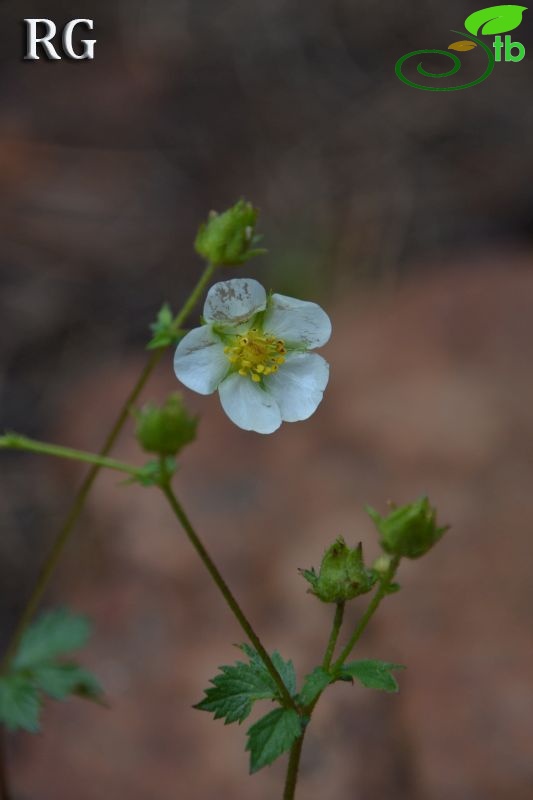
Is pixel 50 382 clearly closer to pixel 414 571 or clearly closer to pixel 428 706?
pixel 414 571

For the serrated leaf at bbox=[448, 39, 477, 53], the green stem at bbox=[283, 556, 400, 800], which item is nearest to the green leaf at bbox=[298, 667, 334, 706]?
the green stem at bbox=[283, 556, 400, 800]

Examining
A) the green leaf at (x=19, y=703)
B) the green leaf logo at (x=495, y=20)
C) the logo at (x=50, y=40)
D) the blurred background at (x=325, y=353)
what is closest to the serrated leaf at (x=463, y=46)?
the blurred background at (x=325, y=353)

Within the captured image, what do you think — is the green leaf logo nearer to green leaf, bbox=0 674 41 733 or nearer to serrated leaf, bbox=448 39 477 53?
serrated leaf, bbox=448 39 477 53

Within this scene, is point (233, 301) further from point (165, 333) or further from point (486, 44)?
point (486, 44)

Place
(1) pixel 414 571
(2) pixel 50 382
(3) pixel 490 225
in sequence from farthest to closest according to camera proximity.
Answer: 1. (3) pixel 490 225
2. (2) pixel 50 382
3. (1) pixel 414 571

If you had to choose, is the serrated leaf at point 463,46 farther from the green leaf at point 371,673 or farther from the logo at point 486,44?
the green leaf at point 371,673

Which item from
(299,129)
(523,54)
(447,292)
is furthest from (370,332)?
(523,54)

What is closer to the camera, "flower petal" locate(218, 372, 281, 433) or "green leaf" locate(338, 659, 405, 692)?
"green leaf" locate(338, 659, 405, 692)
